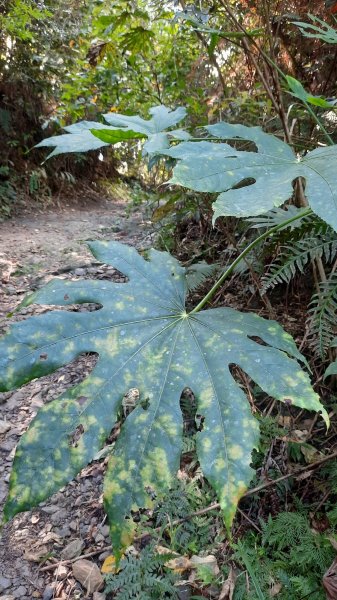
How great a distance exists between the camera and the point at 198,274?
225cm

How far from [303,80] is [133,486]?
252cm

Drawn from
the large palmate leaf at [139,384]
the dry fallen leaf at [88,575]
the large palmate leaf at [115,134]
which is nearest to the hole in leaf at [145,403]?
the large palmate leaf at [139,384]

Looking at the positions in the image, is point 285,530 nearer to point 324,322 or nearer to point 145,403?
point 324,322

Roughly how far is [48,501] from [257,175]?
1.54 metres

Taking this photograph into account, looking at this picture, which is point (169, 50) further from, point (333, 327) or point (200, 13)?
point (333, 327)

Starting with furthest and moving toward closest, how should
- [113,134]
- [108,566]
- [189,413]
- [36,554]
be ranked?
[189,413] → [36,554] → [108,566] → [113,134]

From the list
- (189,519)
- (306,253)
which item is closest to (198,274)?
(306,253)

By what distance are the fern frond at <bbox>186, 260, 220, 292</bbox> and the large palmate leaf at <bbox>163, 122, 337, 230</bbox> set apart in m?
1.13

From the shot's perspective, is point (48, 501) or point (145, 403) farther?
point (48, 501)

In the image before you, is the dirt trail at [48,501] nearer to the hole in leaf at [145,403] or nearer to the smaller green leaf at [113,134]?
the hole in leaf at [145,403]

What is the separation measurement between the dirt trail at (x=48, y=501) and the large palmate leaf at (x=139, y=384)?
34.8 inches

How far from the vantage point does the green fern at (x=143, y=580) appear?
4.20 ft

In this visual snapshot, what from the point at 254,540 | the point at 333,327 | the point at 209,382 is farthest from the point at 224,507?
the point at 333,327

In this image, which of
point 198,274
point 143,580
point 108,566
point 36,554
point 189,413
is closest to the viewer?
point 143,580
